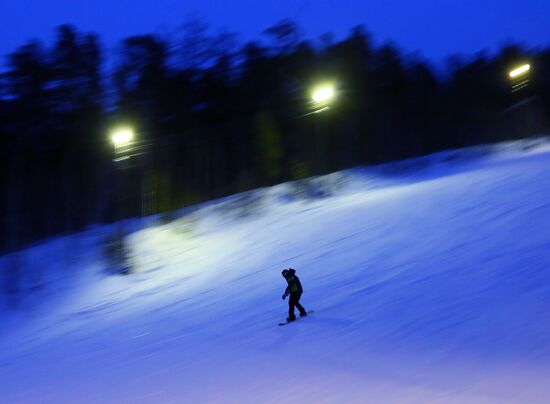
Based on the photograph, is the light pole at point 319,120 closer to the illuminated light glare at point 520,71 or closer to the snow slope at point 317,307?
the snow slope at point 317,307

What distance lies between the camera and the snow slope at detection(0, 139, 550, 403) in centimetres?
894

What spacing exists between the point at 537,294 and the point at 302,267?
8.73m

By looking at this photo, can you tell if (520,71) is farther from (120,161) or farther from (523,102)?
(120,161)

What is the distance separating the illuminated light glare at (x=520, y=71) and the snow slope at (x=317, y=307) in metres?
22.4

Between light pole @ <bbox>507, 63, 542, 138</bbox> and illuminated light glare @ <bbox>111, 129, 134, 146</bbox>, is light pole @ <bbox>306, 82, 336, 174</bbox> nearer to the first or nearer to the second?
illuminated light glare @ <bbox>111, 129, 134, 146</bbox>

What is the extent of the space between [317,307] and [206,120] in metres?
30.9

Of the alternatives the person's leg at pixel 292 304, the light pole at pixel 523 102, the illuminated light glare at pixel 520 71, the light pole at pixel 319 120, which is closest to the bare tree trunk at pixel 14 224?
the person's leg at pixel 292 304

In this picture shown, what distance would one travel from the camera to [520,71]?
48406 millimetres

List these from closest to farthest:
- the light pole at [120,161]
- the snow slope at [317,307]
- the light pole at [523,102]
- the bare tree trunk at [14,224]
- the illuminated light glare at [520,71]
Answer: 1. the snow slope at [317,307]
2. the bare tree trunk at [14,224]
3. the light pole at [120,161]
4. the light pole at [523,102]
5. the illuminated light glare at [520,71]

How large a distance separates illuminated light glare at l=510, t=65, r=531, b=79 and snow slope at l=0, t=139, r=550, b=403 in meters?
22.4

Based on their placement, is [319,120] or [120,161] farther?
[319,120]

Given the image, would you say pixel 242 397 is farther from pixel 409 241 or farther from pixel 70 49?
pixel 70 49

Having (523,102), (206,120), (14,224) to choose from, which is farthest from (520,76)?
(14,224)

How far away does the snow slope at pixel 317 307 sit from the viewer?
29.3 ft
